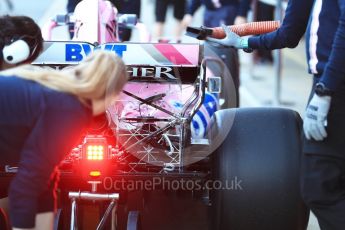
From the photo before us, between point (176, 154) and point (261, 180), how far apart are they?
70cm

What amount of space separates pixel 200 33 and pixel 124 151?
83 centimetres

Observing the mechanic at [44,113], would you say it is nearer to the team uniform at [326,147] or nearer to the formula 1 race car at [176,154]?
the formula 1 race car at [176,154]

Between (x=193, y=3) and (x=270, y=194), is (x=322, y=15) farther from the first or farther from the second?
(x=193, y=3)

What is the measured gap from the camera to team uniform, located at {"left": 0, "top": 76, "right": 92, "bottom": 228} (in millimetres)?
3711

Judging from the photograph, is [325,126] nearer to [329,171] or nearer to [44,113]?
[329,171]

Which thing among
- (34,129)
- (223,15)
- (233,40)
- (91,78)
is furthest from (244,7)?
(34,129)

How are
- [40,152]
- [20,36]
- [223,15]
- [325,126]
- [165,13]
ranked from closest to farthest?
[40,152]
[325,126]
[20,36]
[223,15]
[165,13]

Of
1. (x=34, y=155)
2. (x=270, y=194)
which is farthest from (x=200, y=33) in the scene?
(x=34, y=155)

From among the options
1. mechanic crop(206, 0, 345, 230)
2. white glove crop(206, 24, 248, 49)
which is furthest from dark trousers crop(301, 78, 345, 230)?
white glove crop(206, 24, 248, 49)

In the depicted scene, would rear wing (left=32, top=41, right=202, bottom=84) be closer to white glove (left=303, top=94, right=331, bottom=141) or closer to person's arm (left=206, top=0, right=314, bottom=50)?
person's arm (left=206, top=0, right=314, bottom=50)

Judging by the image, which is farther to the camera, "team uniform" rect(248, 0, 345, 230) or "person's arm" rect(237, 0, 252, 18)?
"person's arm" rect(237, 0, 252, 18)

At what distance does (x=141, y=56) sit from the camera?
15.9 ft

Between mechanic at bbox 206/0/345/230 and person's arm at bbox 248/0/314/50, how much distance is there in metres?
0.21

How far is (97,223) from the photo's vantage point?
17.0ft
